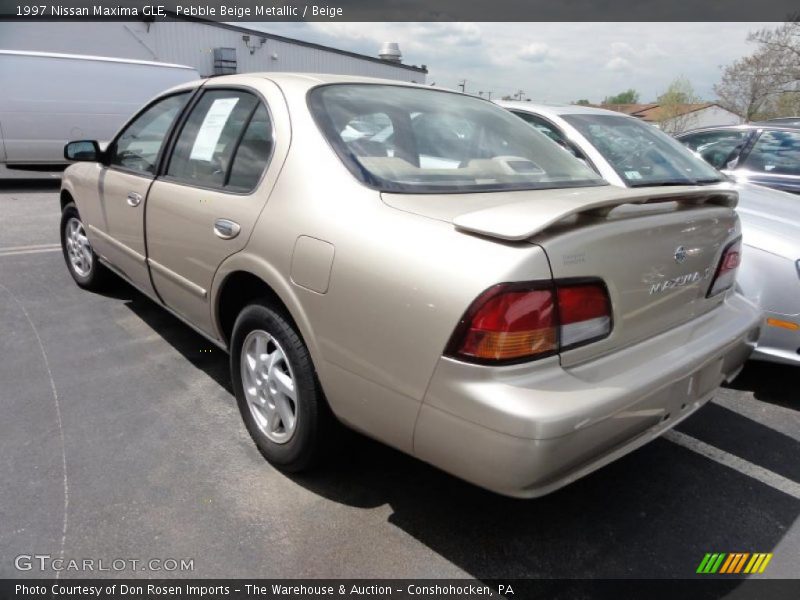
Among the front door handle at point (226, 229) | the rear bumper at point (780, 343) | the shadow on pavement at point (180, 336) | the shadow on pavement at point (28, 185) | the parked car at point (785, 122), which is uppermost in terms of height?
the parked car at point (785, 122)

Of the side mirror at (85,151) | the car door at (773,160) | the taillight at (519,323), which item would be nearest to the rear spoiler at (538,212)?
the taillight at (519,323)

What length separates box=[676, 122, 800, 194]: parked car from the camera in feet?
17.6

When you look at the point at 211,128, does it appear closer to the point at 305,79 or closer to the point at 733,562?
the point at 305,79

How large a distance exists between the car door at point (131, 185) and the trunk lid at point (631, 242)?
7.32 ft

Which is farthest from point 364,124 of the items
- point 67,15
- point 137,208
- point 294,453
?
point 67,15

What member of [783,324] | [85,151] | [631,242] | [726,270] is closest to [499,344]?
[631,242]

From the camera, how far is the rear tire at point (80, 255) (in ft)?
14.7

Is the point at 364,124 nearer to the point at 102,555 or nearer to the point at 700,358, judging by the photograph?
the point at 700,358

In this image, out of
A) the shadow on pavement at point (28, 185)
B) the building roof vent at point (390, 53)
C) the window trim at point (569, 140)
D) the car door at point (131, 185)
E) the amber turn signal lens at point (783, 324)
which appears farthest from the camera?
the building roof vent at point (390, 53)

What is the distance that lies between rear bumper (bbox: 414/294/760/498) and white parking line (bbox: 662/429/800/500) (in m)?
1.04

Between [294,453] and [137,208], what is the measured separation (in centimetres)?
183

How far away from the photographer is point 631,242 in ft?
6.23

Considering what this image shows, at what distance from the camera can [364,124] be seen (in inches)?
97.3

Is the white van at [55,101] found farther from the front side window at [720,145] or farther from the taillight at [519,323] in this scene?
the taillight at [519,323]
